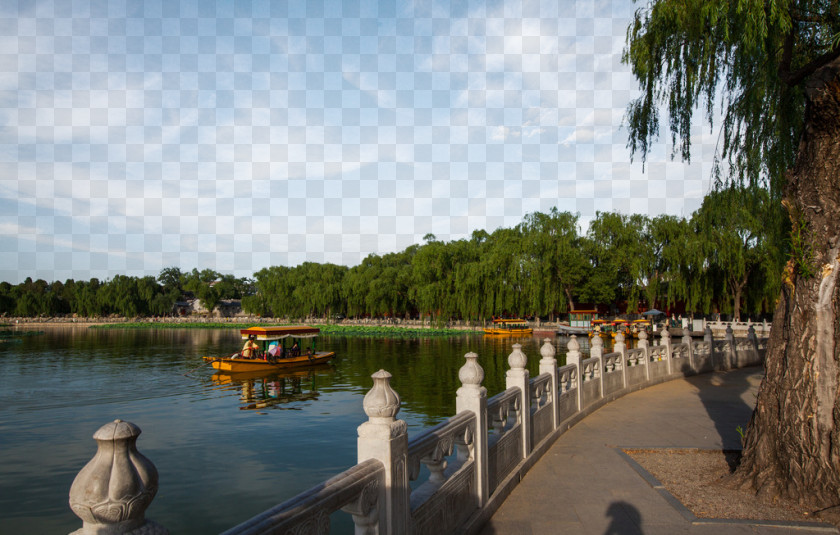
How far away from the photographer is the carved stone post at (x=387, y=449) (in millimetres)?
3289

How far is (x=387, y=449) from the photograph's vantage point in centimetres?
330

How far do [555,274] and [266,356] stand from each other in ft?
93.8

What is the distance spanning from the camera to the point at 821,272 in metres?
5.19

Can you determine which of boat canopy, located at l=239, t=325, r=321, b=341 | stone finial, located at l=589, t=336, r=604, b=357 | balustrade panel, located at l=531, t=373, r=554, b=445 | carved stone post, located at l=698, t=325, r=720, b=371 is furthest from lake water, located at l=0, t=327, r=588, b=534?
carved stone post, located at l=698, t=325, r=720, b=371

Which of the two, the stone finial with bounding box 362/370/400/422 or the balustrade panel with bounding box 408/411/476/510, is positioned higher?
the stone finial with bounding box 362/370/400/422

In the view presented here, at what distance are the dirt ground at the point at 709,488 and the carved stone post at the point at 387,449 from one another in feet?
11.1

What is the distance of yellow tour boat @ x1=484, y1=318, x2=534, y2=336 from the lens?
48.0 metres

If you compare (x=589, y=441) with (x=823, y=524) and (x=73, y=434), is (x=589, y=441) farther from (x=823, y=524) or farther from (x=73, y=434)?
(x=73, y=434)

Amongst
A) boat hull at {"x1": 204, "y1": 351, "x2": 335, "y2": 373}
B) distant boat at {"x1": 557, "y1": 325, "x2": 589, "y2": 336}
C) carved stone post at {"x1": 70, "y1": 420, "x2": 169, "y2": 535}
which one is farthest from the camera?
distant boat at {"x1": 557, "y1": 325, "x2": 589, "y2": 336}

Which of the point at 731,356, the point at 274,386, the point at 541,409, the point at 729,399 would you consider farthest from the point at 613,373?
the point at 274,386

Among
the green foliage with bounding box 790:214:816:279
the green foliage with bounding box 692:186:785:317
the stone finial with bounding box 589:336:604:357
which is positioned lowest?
the stone finial with bounding box 589:336:604:357

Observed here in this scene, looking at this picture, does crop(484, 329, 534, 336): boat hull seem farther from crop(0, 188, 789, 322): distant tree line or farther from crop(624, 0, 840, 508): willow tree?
crop(624, 0, 840, 508): willow tree

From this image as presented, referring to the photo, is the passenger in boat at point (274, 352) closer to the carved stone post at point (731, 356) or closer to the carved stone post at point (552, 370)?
the carved stone post at point (731, 356)

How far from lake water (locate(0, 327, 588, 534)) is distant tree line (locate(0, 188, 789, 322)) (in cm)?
1595
